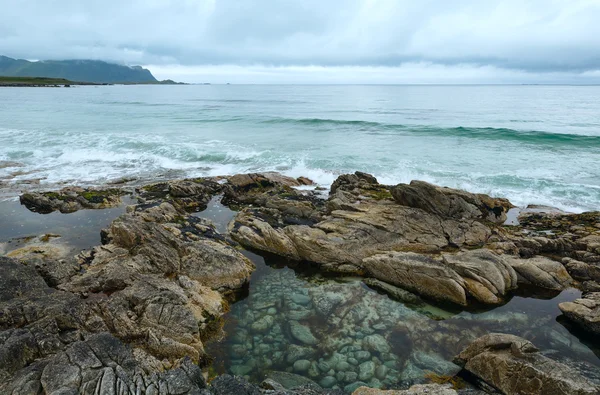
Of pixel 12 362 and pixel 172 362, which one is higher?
pixel 12 362

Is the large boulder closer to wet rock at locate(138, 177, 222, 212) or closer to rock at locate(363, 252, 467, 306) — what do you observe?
rock at locate(363, 252, 467, 306)

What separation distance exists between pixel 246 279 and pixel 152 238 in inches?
174

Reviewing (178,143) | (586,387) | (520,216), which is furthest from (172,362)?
(178,143)

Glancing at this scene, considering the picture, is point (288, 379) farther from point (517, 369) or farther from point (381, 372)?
point (517, 369)

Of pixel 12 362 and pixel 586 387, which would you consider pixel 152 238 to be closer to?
pixel 12 362

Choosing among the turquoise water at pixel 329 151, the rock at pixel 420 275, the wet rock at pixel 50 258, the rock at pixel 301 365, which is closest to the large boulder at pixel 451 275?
the rock at pixel 420 275

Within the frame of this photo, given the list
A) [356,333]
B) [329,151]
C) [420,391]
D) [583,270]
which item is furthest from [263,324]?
[329,151]

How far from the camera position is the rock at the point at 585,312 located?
38.2ft

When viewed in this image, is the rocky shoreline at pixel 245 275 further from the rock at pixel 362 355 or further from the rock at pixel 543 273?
the rock at pixel 362 355

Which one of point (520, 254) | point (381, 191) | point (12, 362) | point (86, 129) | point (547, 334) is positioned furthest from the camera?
point (86, 129)

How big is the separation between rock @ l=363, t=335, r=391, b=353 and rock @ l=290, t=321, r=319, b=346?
5.09 ft

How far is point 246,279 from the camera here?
14555mm

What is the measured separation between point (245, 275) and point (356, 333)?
5.12 metres

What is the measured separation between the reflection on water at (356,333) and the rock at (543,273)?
567mm
